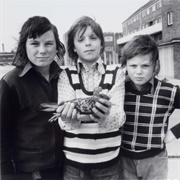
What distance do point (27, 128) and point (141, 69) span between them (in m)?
0.71

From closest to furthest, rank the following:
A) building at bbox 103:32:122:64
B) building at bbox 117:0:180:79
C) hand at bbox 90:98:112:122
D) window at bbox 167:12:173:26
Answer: hand at bbox 90:98:112:122
building at bbox 103:32:122:64
building at bbox 117:0:180:79
window at bbox 167:12:173:26

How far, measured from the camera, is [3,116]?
4.09 ft

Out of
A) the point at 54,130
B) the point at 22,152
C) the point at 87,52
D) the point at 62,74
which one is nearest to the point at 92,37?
the point at 87,52

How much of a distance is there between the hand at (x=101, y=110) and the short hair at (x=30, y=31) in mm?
505

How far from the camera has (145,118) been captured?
1414 millimetres

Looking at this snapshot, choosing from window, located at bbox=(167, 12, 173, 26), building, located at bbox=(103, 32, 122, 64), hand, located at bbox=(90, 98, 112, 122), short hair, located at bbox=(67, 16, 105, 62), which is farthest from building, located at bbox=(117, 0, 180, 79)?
hand, located at bbox=(90, 98, 112, 122)

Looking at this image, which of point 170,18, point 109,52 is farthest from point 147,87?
point 170,18

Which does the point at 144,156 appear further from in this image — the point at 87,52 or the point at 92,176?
the point at 87,52

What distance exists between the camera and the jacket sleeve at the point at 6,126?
1.21 metres

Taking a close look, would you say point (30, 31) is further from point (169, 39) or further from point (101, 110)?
point (169, 39)

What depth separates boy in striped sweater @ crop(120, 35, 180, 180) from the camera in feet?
4.60

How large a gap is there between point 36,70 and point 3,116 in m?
0.30

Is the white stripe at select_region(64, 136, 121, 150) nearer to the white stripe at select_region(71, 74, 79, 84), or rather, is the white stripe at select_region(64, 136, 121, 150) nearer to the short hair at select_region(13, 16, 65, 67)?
the white stripe at select_region(71, 74, 79, 84)

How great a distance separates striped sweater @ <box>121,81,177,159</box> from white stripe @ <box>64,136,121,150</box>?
0.20 meters
